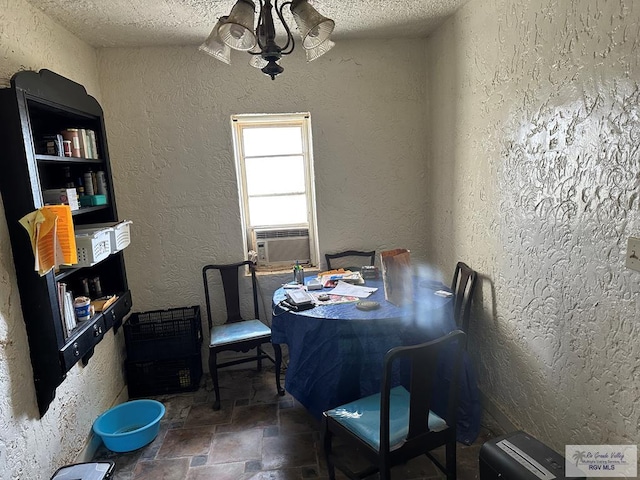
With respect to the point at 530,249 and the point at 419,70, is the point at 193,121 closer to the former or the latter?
the point at 419,70

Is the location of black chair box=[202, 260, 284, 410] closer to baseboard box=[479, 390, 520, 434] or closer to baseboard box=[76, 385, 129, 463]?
baseboard box=[76, 385, 129, 463]

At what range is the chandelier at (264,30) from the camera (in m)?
1.50

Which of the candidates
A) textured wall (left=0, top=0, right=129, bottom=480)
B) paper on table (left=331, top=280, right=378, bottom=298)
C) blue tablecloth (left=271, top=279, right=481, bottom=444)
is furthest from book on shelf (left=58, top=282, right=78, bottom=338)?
paper on table (left=331, top=280, right=378, bottom=298)

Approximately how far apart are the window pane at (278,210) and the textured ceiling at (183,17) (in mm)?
1186

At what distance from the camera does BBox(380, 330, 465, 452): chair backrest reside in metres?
1.44

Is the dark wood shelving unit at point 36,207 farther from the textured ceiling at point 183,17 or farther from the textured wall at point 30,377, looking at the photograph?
the textured ceiling at point 183,17

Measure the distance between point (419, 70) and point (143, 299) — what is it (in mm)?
2645

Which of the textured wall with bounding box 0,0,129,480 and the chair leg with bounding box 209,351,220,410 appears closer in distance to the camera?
the textured wall with bounding box 0,0,129,480

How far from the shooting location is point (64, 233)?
1715mm

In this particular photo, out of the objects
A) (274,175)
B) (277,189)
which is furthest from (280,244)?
(274,175)

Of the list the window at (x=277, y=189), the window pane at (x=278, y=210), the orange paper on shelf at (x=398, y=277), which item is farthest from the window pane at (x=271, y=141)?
the orange paper on shelf at (x=398, y=277)

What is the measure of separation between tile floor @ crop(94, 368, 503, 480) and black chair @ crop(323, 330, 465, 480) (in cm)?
27

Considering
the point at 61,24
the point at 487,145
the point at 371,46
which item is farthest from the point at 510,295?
the point at 61,24

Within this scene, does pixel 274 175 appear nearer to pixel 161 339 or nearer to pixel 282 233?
pixel 282 233
